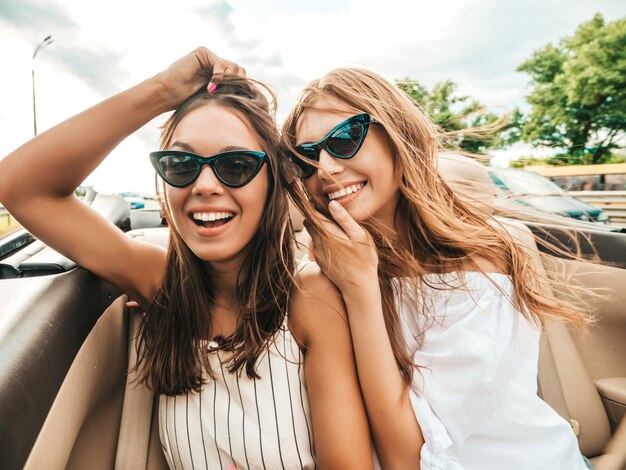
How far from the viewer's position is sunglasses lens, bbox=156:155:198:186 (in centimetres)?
119

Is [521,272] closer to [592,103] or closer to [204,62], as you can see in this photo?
[204,62]

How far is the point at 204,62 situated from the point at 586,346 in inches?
92.4

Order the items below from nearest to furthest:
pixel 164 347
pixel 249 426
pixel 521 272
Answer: pixel 249 426 < pixel 164 347 < pixel 521 272

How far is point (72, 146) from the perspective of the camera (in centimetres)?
121

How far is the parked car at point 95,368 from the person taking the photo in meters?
0.94

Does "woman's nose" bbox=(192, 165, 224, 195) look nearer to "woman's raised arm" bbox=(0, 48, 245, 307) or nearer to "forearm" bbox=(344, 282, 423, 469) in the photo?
"woman's raised arm" bbox=(0, 48, 245, 307)

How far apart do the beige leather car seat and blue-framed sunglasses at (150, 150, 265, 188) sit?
980 mm

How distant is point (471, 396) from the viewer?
1.23m

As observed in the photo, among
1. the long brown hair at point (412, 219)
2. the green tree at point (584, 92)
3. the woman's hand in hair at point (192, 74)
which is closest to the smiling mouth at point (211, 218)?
the long brown hair at point (412, 219)

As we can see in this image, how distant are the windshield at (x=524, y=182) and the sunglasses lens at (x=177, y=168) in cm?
426

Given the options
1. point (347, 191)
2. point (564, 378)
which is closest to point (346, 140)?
point (347, 191)

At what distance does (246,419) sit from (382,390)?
416 millimetres

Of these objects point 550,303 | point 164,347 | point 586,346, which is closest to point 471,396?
point 550,303

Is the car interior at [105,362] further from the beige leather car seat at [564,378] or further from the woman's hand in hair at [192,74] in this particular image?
the woman's hand in hair at [192,74]
